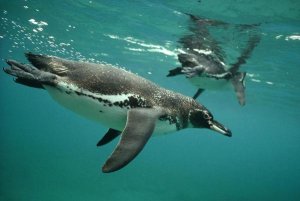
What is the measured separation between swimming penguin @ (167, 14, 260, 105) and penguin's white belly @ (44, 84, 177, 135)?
3.92m

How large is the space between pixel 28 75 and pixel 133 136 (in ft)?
5.17

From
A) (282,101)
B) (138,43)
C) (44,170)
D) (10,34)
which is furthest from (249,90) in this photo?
(10,34)

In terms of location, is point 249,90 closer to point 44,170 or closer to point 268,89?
point 268,89

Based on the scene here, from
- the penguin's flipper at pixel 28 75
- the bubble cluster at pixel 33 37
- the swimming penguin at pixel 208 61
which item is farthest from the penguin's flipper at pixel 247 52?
the penguin's flipper at pixel 28 75

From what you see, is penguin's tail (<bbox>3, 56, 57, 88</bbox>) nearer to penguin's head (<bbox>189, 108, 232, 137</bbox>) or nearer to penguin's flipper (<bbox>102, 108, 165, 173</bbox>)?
penguin's flipper (<bbox>102, 108, 165, 173</bbox>)

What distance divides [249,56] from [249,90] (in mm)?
11896

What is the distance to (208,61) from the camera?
14836 millimetres

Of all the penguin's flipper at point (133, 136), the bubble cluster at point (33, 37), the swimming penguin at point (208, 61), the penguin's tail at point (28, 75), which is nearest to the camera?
the penguin's flipper at point (133, 136)

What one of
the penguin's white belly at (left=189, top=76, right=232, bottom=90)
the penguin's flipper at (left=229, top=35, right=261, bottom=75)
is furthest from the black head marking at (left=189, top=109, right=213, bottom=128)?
the penguin's flipper at (left=229, top=35, right=261, bottom=75)

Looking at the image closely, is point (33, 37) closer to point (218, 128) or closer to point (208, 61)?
point (208, 61)

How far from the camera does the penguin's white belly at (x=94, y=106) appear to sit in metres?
4.27

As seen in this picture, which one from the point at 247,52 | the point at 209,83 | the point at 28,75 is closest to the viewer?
the point at 28,75

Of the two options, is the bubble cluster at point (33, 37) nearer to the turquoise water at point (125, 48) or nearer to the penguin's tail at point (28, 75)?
the turquoise water at point (125, 48)

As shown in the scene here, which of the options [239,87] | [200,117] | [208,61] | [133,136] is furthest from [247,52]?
[133,136]
